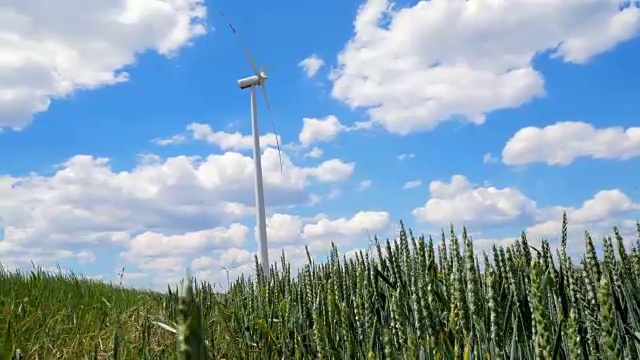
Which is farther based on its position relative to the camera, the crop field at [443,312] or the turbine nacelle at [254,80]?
the turbine nacelle at [254,80]

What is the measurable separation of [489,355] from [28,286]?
802 centimetres

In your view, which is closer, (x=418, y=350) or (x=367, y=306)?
(x=418, y=350)

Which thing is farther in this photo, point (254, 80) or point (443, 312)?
point (254, 80)

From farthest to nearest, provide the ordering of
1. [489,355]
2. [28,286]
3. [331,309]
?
[28,286], [331,309], [489,355]

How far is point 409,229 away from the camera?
9.97ft

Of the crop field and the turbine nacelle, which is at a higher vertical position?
the turbine nacelle

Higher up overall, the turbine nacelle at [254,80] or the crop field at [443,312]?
the turbine nacelle at [254,80]

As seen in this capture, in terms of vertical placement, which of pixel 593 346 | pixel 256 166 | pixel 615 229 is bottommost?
pixel 593 346

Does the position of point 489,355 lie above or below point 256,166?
below

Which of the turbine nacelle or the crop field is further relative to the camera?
the turbine nacelle

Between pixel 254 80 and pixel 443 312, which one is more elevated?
pixel 254 80

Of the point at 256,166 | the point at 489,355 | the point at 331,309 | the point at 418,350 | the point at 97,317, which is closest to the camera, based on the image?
the point at 489,355

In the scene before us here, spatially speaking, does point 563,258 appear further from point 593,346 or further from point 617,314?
point 593,346

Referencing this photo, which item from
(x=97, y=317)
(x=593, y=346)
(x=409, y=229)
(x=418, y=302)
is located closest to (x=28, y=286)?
(x=97, y=317)
